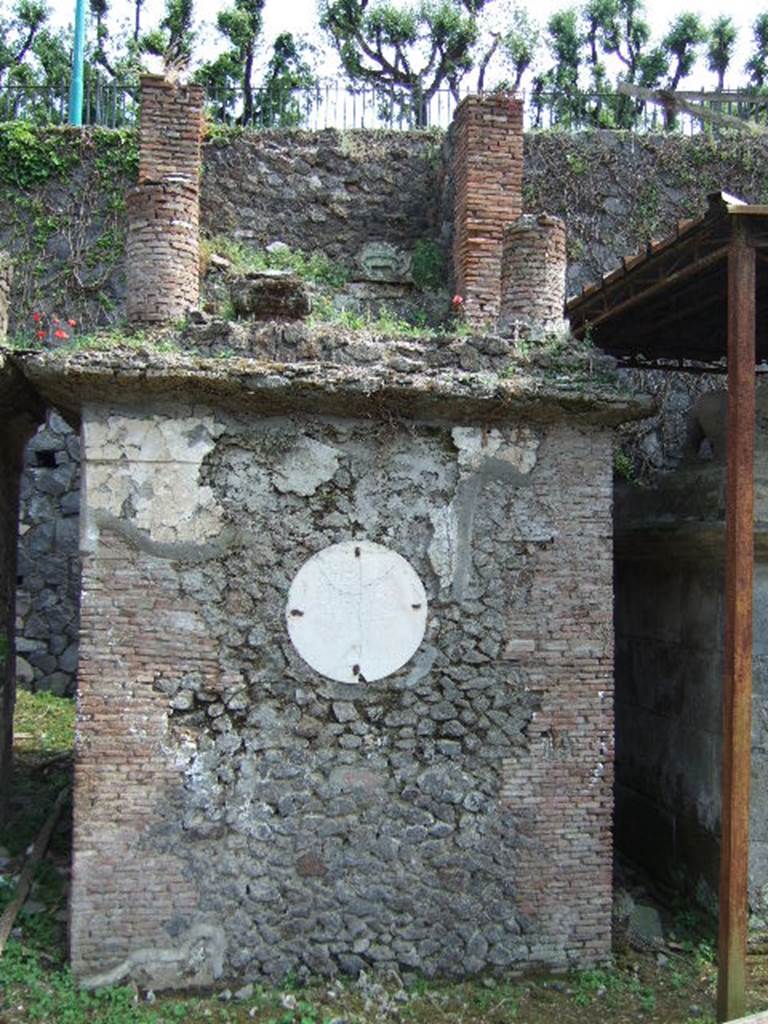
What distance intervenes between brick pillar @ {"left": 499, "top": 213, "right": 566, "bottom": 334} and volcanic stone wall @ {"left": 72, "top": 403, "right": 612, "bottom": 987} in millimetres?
985

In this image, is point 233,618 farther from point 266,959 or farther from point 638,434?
point 638,434

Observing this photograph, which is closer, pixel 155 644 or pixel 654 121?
pixel 155 644

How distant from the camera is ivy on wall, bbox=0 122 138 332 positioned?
1282 cm

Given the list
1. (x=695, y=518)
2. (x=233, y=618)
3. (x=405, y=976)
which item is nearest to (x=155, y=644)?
(x=233, y=618)

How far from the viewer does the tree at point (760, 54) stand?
103 feet

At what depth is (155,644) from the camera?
20.0ft

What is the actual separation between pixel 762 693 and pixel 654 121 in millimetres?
14196

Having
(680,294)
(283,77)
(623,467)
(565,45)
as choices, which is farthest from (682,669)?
(565,45)

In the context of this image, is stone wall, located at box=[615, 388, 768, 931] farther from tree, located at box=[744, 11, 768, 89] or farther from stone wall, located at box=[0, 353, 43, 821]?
tree, located at box=[744, 11, 768, 89]

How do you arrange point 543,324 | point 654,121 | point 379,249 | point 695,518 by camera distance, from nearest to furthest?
point 543,324
point 695,518
point 379,249
point 654,121

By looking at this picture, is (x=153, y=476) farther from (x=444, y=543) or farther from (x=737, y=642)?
(x=737, y=642)

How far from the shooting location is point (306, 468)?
20.7ft

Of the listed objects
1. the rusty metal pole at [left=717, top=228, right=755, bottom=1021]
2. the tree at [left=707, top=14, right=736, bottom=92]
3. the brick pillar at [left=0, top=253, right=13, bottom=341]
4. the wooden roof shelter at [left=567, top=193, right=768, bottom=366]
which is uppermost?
the tree at [left=707, top=14, right=736, bottom=92]

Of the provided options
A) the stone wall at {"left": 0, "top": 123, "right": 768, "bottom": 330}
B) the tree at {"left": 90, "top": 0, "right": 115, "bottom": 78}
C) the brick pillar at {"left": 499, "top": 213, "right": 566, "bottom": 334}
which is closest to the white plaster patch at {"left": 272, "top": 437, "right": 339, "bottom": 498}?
the brick pillar at {"left": 499, "top": 213, "right": 566, "bottom": 334}
